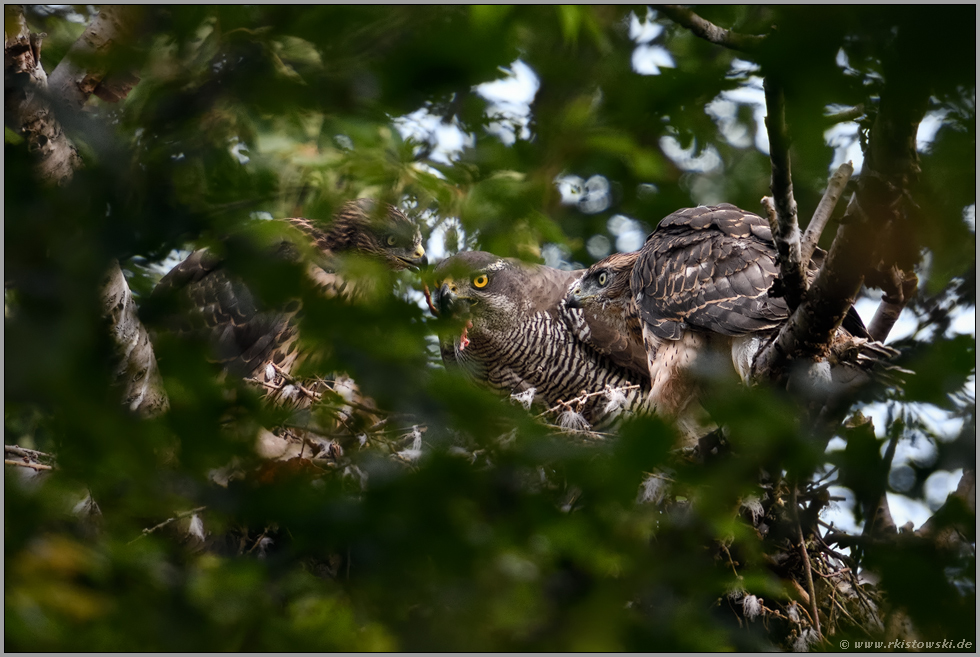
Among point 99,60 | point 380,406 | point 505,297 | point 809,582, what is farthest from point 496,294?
point 99,60

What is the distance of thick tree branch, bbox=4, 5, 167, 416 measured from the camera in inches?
50.6

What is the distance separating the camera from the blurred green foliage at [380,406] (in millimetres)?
920

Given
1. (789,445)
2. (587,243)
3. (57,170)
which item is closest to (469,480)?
(789,445)

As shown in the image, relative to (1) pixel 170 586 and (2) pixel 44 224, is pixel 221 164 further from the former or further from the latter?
(1) pixel 170 586

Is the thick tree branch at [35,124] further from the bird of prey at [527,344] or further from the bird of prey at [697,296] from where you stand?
the bird of prey at [527,344]

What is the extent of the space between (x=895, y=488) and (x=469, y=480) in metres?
0.72

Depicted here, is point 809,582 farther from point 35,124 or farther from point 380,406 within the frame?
point 35,124

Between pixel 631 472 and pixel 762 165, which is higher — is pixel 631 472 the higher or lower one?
the higher one

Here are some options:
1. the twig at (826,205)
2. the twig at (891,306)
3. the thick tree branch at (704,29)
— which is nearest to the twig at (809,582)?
the twig at (891,306)

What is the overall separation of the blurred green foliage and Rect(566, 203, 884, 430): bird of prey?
3011mm

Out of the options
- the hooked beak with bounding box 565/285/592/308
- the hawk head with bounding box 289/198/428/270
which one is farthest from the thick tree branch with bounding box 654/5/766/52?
the hooked beak with bounding box 565/285/592/308

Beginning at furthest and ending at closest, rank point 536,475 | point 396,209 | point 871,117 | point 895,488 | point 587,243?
point 587,243 < point 396,209 < point 871,117 < point 536,475 < point 895,488

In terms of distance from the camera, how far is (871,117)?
5.04 feet

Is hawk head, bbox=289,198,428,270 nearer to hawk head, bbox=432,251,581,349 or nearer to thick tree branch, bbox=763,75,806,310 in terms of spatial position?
hawk head, bbox=432,251,581,349
